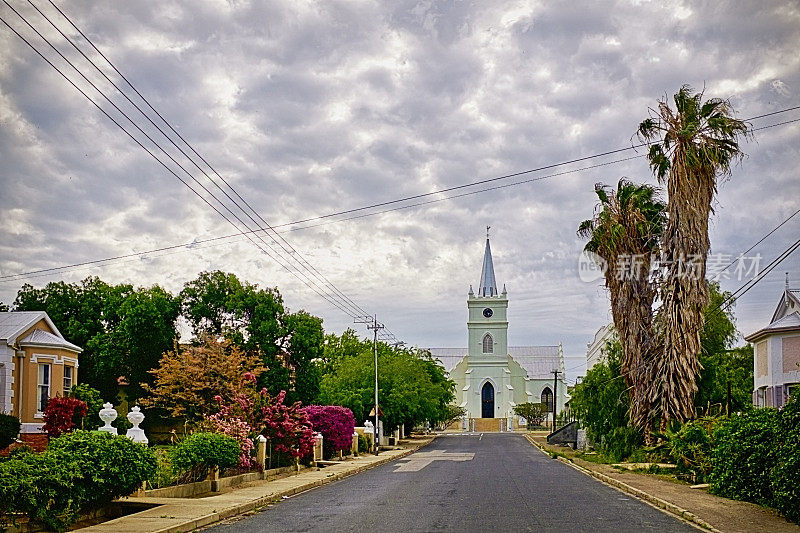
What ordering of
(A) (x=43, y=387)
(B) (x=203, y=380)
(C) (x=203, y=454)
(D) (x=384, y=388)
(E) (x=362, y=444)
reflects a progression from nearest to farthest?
(C) (x=203, y=454) < (B) (x=203, y=380) < (A) (x=43, y=387) < (E) (x=362, y=444) < (D) (x=384, y=388)

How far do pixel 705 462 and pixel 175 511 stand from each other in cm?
1631

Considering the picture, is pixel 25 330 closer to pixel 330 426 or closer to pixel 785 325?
pixel 330 426

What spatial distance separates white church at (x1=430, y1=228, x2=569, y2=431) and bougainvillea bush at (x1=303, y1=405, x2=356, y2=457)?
2924 inches

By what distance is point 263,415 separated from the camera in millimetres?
31266

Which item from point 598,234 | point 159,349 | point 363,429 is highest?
point 598,234

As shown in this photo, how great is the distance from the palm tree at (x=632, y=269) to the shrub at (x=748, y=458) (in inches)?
582

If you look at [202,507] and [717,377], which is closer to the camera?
[202,507]

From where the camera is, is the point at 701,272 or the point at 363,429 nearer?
the point at 701,272

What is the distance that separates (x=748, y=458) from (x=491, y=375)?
10127 centimetres

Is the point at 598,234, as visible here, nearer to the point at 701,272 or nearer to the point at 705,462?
the point at 701,272

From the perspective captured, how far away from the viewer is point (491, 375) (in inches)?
4739

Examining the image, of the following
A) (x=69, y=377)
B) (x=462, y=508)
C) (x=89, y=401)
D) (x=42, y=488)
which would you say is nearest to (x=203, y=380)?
(x=69, y=377)

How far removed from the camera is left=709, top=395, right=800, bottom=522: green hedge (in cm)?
1611

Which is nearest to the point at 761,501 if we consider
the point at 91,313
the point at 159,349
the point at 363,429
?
the point at 363,429
